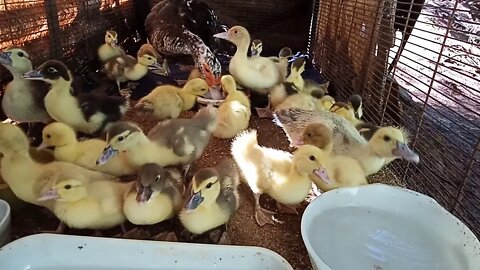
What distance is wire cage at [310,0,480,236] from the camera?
155 centimetres

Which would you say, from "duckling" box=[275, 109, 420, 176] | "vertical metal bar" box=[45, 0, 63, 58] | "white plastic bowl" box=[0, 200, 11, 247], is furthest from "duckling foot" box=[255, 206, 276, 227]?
"vertical metal bar" box=[45, 0, 63, 58]

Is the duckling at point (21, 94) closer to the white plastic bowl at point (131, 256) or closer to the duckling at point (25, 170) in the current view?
the duckling at point (25, 170)

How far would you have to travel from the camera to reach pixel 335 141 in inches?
66.1

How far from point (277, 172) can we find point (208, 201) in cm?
32

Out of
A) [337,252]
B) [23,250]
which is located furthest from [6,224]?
[337,252]

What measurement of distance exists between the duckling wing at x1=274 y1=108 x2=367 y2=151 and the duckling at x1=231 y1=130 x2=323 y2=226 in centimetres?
28

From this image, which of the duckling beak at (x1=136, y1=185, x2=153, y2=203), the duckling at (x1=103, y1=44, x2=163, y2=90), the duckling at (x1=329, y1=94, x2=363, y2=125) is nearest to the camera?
A: the duckling beak at (x1=136, y1=185, x2=153, y2=203)

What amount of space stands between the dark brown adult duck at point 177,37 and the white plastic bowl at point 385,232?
1.60 m

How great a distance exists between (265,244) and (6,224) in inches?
29.9

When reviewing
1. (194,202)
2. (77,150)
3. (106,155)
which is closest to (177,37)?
(77,150)

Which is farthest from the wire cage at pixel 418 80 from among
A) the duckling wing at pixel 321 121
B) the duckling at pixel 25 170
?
the duckling at pixel 25 170

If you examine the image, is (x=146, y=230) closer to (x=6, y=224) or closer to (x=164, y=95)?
(x=6, y=224)

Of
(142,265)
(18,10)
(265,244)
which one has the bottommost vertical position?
(265,244)

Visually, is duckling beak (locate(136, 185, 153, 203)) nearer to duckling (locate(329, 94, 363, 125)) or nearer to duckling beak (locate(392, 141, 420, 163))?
duckling beak (locate(392, 141, 420, 163))
